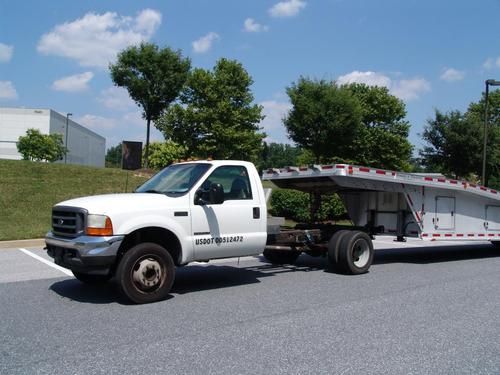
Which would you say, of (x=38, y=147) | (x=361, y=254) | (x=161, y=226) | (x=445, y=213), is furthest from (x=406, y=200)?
(x=38, y=147)

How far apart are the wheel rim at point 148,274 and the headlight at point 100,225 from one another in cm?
58

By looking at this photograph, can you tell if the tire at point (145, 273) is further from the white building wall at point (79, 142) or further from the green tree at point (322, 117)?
the white building wall at point (79, 142)

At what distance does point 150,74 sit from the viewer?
98.0 ft

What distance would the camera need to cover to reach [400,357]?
4938 millimetres

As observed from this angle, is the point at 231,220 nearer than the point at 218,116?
Yes

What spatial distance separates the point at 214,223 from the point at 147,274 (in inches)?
51.6

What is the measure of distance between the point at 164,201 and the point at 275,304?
83.1 inches

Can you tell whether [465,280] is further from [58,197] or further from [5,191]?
[5,191]

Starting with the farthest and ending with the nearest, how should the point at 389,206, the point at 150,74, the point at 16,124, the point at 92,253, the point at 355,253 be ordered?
1. the point at 16,124
2. the point at 150,74
3. the point at 389,206
4. the point at 355,253
5. the point at 92,253

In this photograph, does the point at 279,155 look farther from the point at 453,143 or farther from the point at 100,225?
the point at 100,225

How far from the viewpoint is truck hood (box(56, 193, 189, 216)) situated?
689cm

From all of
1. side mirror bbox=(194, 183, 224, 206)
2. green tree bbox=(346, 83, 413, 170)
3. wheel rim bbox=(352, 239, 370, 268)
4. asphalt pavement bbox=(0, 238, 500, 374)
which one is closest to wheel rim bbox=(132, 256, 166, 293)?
asphalt pavement bbox=(0, 238, 500, 374)

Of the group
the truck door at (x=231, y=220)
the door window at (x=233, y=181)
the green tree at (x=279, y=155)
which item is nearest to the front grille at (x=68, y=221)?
the truck door at (x=231, y=220)

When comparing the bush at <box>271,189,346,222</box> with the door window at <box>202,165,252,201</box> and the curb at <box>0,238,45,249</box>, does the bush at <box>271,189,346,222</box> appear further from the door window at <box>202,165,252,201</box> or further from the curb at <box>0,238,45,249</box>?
the door window at <box>202,165,252,201</box>
